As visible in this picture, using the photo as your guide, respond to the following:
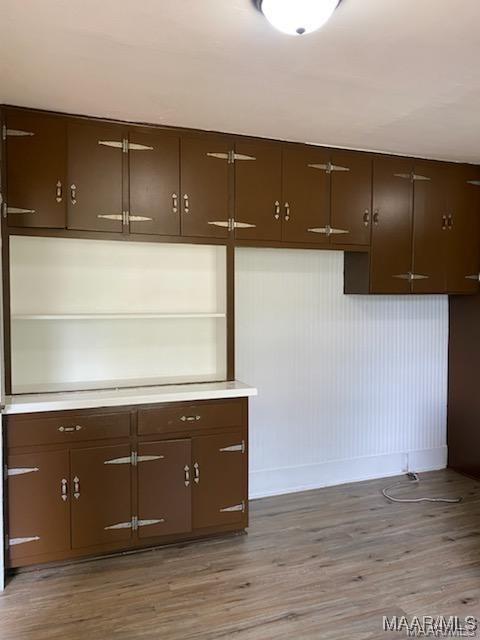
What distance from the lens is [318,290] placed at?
3822 millimetres

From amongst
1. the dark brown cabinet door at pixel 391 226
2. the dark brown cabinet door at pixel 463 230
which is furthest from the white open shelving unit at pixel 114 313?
the dark brown cabinet door at pixel 463 230

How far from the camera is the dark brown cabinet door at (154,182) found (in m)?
2.98

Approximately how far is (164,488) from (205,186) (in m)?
1.80

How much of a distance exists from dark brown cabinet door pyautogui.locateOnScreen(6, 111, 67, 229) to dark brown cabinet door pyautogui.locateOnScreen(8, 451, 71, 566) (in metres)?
1.27

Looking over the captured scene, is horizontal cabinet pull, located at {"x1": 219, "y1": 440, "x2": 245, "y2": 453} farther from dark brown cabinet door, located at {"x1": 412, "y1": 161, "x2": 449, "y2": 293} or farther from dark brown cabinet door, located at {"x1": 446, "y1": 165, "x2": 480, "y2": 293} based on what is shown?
dark brown cabinet door, located at {"x1": 446, "y1": 165, "x2": 480, "y2": 293}

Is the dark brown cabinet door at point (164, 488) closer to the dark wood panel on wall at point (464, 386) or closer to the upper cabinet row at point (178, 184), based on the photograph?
the upper cabinet row at point (178, 184)

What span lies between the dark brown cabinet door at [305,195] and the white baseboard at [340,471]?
171 cm

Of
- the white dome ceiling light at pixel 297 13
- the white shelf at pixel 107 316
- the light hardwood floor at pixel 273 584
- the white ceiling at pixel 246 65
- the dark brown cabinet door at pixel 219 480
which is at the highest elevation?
the white ceiling at pixel 246 65

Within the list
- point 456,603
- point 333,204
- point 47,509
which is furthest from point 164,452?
point 333,204

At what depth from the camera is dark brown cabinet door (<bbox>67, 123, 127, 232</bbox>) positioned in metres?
2.85

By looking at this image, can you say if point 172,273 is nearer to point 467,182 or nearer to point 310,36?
point 310,36

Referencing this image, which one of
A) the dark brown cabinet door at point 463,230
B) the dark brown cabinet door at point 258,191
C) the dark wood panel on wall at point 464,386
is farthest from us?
the dark wood panel on wall at point 464,386

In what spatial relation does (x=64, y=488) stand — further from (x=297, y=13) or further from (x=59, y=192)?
(x=297, y=13)

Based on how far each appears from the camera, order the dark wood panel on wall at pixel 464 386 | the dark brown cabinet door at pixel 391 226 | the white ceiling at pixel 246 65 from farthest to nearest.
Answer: the dark wood panel on wall at pixel 464 386 < the dark brown cabinet door at pixel 391 226 < the white ceiling at pixel 246 65
